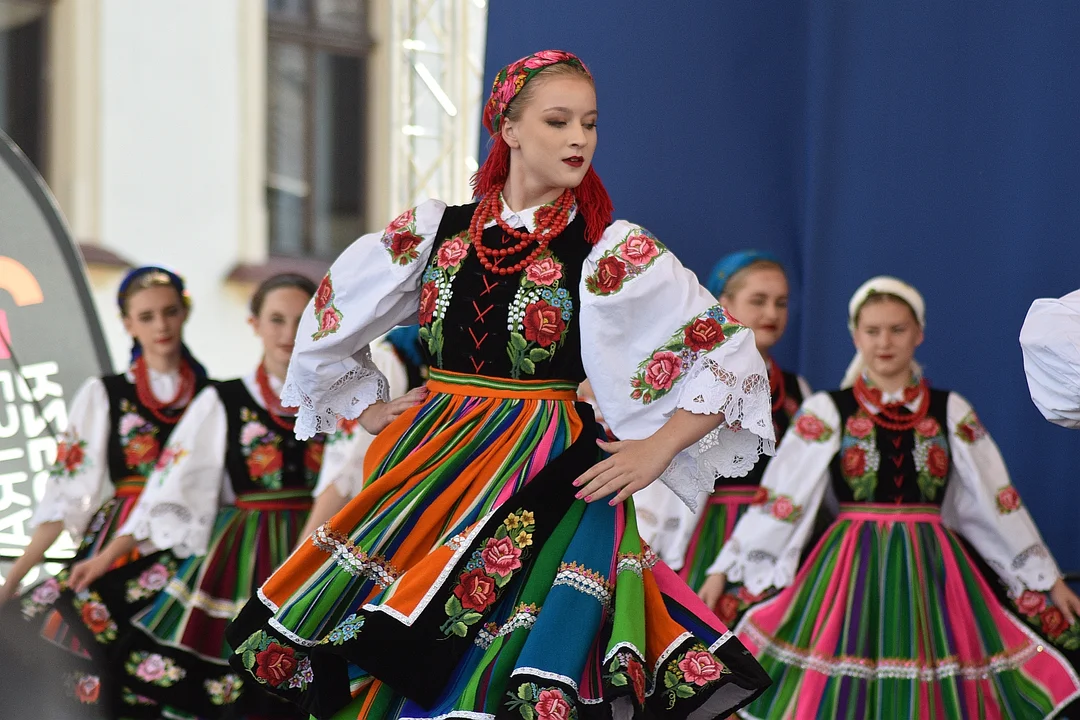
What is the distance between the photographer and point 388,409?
2629 mm

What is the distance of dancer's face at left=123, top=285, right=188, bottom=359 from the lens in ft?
14.9

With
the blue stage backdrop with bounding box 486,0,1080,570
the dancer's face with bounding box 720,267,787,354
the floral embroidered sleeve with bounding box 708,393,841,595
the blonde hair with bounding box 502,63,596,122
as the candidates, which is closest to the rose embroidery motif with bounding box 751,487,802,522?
the floral embroidered sleeve with bounding box 708,393,841,595

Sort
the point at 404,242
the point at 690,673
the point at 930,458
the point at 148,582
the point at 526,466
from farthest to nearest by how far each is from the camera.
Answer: the point at 148,582
the point at 930,458
the point at 404,242
the point at 526,466
the point at 690,673

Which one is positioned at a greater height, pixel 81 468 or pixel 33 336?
pixel 33 336

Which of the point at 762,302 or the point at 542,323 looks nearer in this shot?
the point at 542,323

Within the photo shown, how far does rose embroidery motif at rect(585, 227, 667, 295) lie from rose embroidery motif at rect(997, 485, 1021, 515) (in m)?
1.61

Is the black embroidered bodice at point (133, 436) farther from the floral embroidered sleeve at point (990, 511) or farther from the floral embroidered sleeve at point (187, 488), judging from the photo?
the floral embroidered sleeve at point (990, 511)

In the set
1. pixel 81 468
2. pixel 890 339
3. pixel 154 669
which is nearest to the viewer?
pixel 890 339

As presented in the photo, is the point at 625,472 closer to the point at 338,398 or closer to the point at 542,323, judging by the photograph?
the point at 542,323

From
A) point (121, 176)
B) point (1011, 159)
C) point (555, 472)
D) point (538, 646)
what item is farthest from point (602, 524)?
point (121, 176)

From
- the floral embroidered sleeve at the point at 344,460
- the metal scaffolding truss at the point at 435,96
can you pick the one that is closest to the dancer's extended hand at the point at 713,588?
the floral embroidered sleeve at the point at 344,460

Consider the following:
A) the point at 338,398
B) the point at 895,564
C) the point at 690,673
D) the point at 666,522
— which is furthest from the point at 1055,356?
the point at 666,522

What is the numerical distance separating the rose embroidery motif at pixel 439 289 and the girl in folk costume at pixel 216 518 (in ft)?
5.07

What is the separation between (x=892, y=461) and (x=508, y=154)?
5.05 feet
